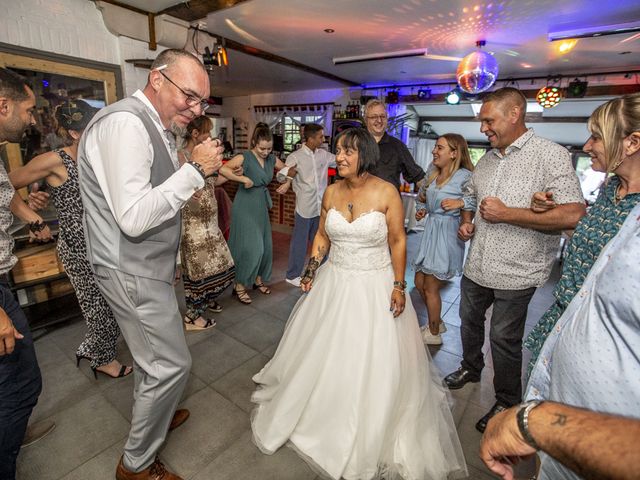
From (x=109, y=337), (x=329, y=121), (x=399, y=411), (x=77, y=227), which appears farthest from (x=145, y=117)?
(x=329, y=121)

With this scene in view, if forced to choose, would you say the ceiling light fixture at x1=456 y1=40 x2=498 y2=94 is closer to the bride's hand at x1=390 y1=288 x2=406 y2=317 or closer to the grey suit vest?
the bride's hand at x1=390 y1=288 x2=406 y2=317

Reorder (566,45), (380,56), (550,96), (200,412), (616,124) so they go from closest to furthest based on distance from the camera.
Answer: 1. (616,124)
2. (200,412)
3. (566,45)
4. (380,56)
5. (550,96)

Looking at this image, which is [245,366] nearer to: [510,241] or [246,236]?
[246,236]

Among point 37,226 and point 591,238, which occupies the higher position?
point 591,238

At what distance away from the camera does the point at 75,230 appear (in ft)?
7.29

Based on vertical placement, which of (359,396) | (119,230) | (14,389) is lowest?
(359,396)

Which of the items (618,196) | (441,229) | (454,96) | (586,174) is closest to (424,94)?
(454,96)

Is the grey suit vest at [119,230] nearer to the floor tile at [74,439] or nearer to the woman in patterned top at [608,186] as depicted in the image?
the floor tile at [74,439]

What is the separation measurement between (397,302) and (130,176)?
57.8 inches

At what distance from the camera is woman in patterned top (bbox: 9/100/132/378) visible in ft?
7.11

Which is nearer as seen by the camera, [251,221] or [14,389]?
[14,389]

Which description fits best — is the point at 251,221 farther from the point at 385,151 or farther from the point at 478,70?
the point at 478,70

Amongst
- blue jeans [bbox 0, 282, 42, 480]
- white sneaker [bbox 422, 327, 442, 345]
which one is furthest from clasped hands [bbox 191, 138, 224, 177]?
white sneaker [bbox 422, 327, 442, 345]

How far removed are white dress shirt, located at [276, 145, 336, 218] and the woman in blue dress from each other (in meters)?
1.50
